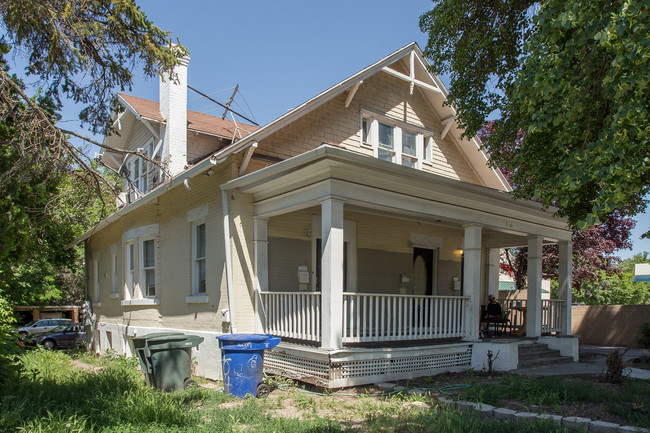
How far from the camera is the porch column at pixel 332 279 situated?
8.05 m

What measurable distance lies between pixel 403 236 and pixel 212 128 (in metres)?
5.70

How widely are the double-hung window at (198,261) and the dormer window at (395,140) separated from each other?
422 cm

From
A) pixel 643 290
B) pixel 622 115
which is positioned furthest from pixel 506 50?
pixel 643 290

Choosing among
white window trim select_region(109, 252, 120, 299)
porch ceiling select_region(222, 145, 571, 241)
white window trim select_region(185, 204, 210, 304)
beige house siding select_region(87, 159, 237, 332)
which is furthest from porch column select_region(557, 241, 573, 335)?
white window trim select_region(109, 252, 120, 299)

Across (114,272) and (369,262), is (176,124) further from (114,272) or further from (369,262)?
(114,272)

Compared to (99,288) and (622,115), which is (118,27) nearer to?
(622,115)

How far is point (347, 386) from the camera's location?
8.09 metres

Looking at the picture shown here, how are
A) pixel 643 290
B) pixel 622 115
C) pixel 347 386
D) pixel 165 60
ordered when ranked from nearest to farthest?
pixel 622 115, pixel 347 386, pixel 165 60, pixel 643 290

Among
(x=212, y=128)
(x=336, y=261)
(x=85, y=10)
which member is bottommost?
(x=336, y=261)

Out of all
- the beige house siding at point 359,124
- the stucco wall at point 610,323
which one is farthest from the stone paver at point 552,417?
the stucco wall at point 610,323

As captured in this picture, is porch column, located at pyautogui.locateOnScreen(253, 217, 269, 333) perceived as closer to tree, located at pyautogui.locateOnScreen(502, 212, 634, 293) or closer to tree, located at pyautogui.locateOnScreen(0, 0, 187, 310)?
tree, located at pyautogui.locateOnScreen(0, 0, 187, 310)

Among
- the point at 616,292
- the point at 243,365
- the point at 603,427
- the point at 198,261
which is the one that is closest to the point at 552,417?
the point at 603,427

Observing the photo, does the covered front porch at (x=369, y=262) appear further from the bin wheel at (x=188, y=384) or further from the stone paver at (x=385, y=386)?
the bin wheel at (x=188, y=384)

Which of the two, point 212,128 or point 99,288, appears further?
point 99,288
